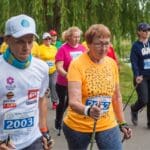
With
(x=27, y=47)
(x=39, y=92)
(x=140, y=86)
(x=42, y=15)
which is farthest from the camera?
(x=42, y=15)

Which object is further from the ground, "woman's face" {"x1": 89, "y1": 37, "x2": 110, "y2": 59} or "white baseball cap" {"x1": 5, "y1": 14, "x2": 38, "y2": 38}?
"white baseball cap" {"x1": 5, "y1": 14, "x2": 38, "y2": 38}

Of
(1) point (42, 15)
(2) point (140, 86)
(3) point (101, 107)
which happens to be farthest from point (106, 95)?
(1) point (42, 15)

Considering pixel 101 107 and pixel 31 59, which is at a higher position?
A: pixel 31 59

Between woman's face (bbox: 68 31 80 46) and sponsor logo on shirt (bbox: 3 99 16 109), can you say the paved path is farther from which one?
sponsor logo on shirt (bbox: 3 99 16 109)

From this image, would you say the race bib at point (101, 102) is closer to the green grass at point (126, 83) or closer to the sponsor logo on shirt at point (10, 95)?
the sponsor logo on shirt at point (10, 95)

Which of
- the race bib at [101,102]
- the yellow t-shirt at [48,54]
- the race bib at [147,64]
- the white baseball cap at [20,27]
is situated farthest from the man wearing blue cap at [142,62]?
the white baseball cap at [20,27]

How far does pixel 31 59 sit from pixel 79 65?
623 mm

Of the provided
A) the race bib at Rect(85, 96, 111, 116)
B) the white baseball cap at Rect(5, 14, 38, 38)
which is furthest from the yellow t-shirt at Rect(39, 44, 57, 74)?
the white baseball cap at Rect(5, 14, 38, 38)

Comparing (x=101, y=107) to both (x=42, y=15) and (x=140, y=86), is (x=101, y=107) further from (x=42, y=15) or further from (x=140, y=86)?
(x=42, y=15)

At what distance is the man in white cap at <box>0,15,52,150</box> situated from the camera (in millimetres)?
4270

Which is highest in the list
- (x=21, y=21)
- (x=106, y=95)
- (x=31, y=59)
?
(x=21, y=21)

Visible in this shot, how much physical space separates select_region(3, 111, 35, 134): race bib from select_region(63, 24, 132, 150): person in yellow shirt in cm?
55

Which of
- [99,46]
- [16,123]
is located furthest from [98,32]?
[16,123]

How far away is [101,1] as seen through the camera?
18469 mm
